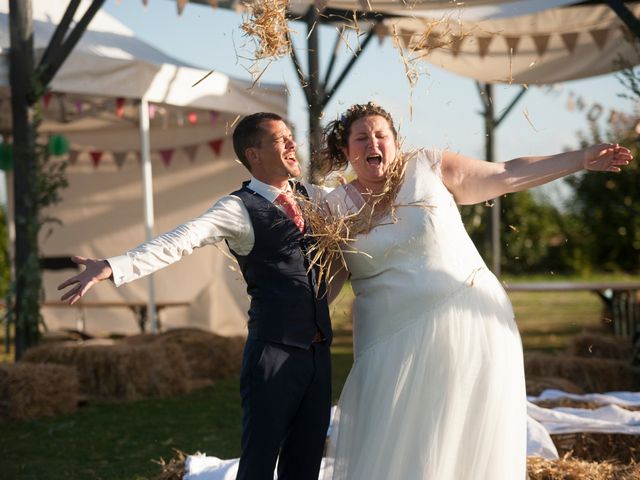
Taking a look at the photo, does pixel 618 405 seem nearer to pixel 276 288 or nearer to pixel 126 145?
pixel 276 288

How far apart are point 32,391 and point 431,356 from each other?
4.28 m

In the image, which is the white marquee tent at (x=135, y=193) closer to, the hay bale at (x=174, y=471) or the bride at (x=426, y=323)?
the hay bale at (x=174, y=471)

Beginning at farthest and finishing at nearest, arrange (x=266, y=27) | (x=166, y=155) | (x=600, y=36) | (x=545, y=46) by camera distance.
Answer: (x=166, y=155)
(x=545, y=46)
(x=600, y=36)
(x=266, y=27)

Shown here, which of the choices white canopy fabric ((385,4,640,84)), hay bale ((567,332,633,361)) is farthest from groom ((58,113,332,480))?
white canopy fabric ((385,4,640,84))

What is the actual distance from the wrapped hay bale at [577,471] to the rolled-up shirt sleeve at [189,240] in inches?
67.2

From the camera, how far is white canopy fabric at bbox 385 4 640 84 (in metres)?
9.42

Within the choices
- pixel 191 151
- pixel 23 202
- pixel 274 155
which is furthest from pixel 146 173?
pixel 274 155

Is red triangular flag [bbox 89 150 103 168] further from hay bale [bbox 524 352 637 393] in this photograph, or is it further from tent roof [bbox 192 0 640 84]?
hay bale [bbox 524 352 637 393]

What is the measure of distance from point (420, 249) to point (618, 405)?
7.98ft

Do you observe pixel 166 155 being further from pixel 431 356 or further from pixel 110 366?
pixel 431 356

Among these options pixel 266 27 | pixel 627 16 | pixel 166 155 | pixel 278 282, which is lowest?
pixel 278 282

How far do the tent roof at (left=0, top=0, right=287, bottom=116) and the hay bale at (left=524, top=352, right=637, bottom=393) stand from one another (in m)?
3.22

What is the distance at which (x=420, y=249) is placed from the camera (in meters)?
3.15

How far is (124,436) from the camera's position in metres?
5.99
